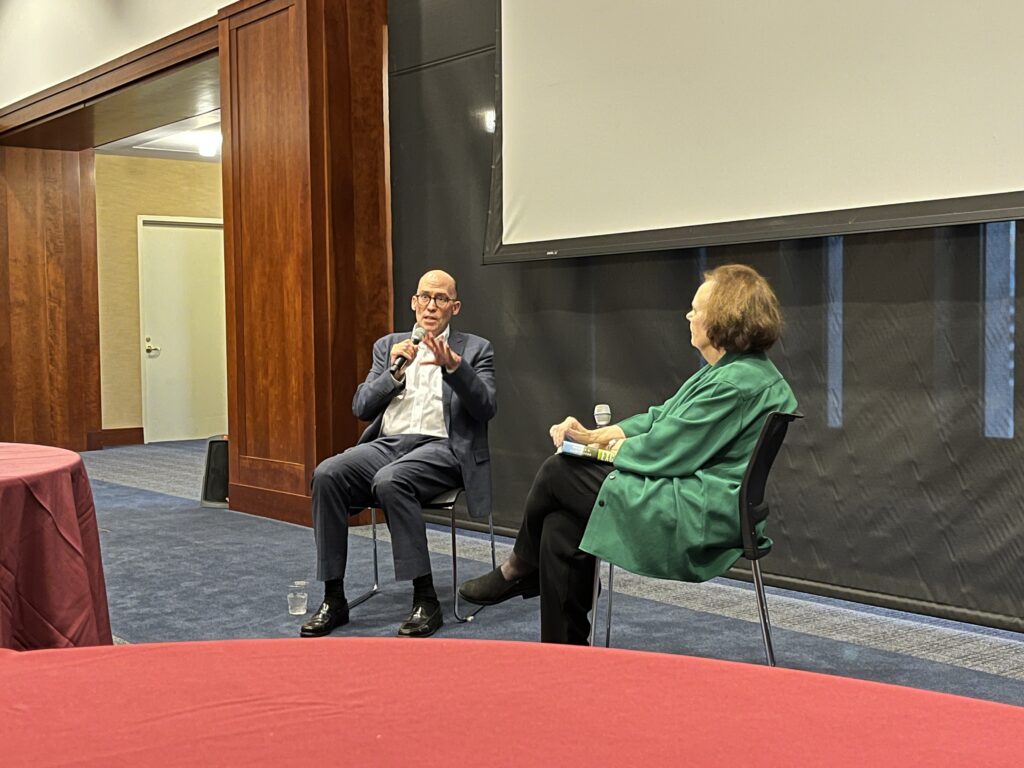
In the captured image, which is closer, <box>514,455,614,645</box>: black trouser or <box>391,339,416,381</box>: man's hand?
<box>514,455,614,645</box>: black trouser

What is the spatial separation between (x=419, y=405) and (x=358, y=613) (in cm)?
72

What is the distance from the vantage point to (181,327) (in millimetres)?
11320

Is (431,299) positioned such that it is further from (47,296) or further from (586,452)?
(47,296)

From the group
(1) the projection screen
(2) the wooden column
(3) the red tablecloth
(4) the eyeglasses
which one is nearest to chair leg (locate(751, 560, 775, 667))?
(1) the projection screen

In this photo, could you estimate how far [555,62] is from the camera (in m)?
4.84

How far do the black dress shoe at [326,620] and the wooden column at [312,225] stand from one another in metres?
A: 2.20

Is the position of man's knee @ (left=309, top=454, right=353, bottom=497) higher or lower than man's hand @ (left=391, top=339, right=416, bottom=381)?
lower

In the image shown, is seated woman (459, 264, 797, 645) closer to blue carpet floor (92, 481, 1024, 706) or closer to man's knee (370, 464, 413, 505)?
blue carpet floor (92, 481, 1024, 706)

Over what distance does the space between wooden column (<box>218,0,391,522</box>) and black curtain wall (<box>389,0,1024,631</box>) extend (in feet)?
2.69

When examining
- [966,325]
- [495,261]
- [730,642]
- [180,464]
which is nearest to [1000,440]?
[966,325]

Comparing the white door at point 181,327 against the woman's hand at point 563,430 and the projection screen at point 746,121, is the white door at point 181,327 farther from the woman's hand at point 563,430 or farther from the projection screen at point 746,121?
the woman's hand at point 563,430

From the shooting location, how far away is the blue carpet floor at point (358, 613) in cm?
326

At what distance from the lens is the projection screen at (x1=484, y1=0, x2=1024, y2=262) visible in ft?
11.5

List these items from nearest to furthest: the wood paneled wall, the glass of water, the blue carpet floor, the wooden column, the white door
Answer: the blue carpet floor < the glass of water < the wooden column < the wood paneled wall < the white door
